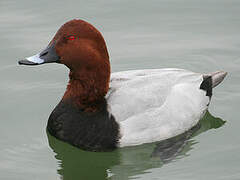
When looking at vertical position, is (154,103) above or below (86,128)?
above

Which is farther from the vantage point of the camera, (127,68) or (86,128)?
(127,68)

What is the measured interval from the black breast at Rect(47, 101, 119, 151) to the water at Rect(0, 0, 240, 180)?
16 centimetres

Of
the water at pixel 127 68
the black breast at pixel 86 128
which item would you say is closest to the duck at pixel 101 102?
the black breast at pixel 86 128

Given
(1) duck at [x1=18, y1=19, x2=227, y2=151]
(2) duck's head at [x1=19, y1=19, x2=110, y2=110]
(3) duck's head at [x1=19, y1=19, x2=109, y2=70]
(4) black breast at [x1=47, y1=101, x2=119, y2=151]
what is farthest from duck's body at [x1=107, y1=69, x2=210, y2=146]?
(3) duck's head at [x1=19, y1=19, x2=109, y2=70]

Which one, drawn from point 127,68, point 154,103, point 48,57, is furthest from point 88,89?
point 127,68

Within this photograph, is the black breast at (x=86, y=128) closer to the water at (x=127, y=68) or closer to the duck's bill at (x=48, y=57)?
the water at (x=127, y=68)

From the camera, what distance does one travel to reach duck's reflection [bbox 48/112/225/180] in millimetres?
6895

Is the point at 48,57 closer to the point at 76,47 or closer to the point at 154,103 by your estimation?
the point at 76,47

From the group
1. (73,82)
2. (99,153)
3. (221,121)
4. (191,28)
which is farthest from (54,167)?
(191,28)

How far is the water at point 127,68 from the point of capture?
6.95 metres

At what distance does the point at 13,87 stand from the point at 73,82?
4.98ft

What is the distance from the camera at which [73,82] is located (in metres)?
7.09

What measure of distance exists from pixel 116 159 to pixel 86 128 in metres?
0.49

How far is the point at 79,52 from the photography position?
22.5 ft
